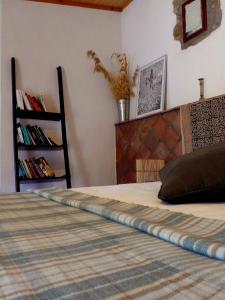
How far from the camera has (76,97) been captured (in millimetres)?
3182

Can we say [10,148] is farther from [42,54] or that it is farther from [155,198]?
[155,198]

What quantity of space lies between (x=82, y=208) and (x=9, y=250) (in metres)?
0.43

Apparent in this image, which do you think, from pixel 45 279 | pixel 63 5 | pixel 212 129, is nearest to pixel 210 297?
pixel 45 279

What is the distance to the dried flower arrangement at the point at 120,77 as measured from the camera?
317cm

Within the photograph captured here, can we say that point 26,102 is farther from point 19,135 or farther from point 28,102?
point 19,135

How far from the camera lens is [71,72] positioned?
317 cm

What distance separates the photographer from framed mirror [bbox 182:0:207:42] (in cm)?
219

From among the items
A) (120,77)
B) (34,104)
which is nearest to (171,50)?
→ (120,77)

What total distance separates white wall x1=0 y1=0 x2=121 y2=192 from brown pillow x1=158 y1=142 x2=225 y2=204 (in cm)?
213

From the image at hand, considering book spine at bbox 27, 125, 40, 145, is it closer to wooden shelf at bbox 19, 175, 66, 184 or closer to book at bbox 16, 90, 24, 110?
book at bbox 16, 90, 24, 110

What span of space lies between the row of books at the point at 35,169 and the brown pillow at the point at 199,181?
1903mm

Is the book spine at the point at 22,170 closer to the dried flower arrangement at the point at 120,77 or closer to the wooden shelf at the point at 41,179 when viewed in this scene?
the wooden shelf at the point at 41,179

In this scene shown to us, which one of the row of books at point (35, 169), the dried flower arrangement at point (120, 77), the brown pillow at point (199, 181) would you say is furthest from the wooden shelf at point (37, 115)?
the brown pillow at point (199, 181)

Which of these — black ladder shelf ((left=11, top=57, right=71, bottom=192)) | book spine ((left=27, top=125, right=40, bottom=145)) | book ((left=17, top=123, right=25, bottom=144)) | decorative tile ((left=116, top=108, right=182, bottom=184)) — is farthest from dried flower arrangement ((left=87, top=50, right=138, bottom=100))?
book ((left=17, top=123, right=25, bottom=144))
